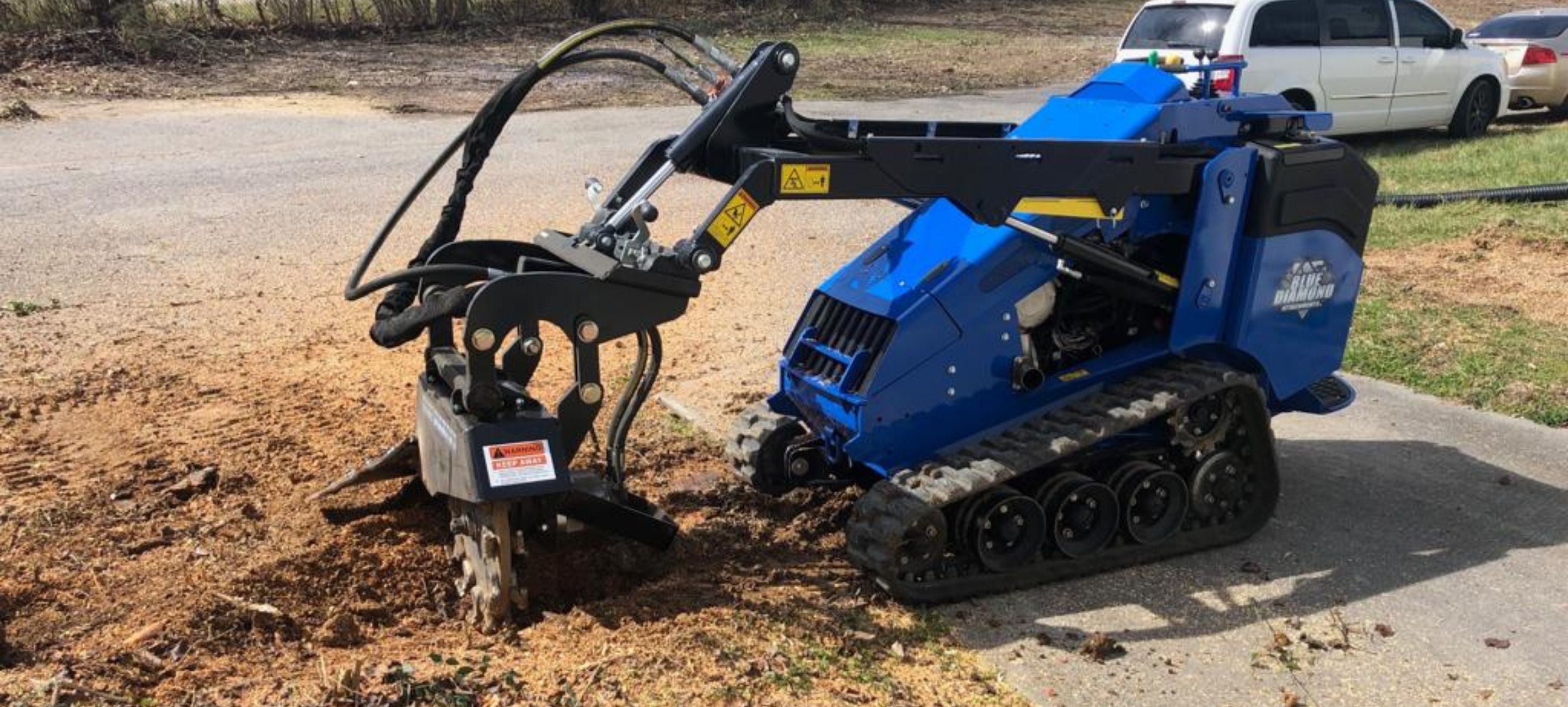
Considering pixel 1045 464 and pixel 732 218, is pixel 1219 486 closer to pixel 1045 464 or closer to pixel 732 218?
pixel 1045 464

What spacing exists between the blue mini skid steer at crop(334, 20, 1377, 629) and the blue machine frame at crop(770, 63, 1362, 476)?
0.03 feet

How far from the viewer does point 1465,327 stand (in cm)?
880

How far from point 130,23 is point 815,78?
9.35m

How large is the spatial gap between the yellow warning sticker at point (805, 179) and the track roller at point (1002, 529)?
126 centimetres

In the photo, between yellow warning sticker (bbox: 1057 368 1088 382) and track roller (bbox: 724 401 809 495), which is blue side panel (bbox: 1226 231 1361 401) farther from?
track roller (bbox: 724 401 809 495)

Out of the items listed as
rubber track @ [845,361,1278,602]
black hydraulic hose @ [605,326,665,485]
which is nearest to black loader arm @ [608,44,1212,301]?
black hydraulic hose @ [605,326,665,485]

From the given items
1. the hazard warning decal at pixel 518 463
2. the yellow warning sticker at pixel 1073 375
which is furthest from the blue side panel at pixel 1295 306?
the hazard warning decal at pixel 518 463

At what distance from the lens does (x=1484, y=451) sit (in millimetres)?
6887

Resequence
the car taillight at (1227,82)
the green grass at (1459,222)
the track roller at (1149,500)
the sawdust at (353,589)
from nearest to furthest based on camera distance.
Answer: the sawdust at (353,589) → the track roller at (1149,500) → the car taillight at (1227,82) → the green grass at (1459,222)

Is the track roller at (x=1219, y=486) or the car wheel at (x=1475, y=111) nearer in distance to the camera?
the track roller at (x=1219, y=486)

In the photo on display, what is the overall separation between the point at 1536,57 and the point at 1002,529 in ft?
53.6

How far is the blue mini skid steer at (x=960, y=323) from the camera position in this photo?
4.64 metres

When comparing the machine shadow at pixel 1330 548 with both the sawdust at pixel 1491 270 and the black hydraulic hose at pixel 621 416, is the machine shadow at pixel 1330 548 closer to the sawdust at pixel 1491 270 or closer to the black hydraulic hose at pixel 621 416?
the black hydraulic hose at pixel 621 416

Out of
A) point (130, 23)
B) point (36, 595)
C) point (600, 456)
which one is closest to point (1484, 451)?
point (600, 456)
